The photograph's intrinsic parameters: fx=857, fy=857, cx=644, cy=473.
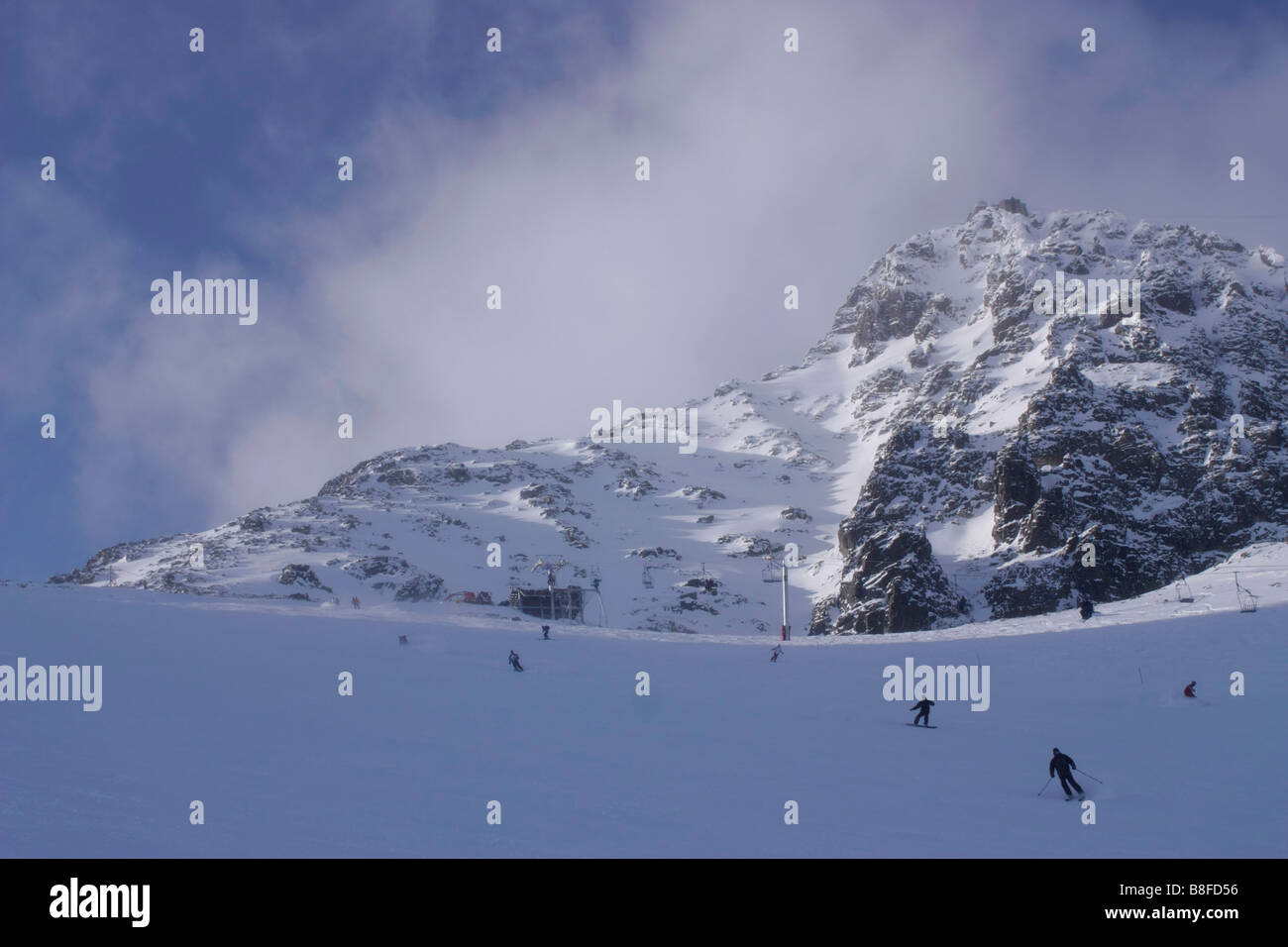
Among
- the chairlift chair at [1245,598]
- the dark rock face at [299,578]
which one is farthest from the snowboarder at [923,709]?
the dark rock face at [299,578]

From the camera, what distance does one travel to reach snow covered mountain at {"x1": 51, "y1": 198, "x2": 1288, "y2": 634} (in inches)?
4254

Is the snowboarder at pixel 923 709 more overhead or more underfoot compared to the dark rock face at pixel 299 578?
more underfoot

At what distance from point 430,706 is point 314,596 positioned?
10647 centimetres

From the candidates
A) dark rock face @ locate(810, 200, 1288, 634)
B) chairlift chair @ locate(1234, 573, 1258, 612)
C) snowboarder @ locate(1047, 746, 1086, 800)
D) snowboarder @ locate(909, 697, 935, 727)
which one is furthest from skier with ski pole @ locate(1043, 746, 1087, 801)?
dark rock face @ locate(810, 200, 1288, 634)

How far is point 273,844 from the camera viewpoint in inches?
466

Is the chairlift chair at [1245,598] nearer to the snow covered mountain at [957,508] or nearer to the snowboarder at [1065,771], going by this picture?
the snowboarder at [1065,771]

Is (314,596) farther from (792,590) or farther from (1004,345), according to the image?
(1004,345)

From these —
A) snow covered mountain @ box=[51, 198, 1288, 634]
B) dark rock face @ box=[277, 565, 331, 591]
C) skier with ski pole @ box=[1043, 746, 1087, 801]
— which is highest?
snow covered mountain @ box=[51, 198, 1288, 634]

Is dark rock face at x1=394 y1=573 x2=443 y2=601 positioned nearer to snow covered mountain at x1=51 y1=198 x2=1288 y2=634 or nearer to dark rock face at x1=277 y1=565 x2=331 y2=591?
snow covered mountain at x1=51 y1=198 x2=1288 y2=634

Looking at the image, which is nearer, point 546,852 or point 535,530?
point 546,852

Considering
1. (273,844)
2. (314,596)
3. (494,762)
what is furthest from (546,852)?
(314,596)

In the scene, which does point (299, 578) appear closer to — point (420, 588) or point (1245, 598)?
point (420, 588)

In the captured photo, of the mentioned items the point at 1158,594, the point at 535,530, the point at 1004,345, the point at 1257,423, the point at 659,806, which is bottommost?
the point at 659,806

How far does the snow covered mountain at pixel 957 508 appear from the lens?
108 metres
